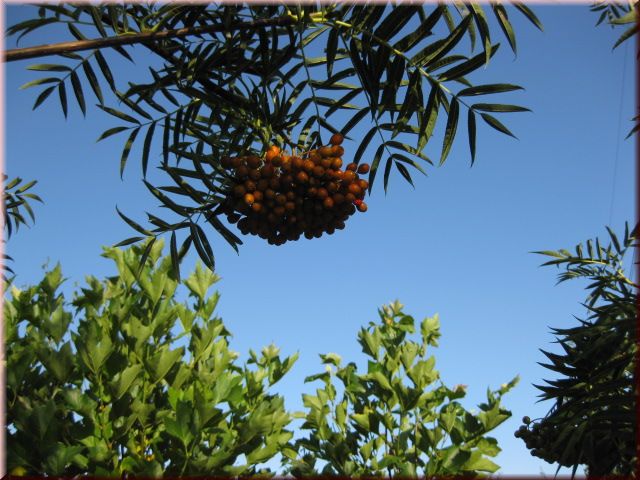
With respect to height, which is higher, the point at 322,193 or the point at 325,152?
the point at 325,152

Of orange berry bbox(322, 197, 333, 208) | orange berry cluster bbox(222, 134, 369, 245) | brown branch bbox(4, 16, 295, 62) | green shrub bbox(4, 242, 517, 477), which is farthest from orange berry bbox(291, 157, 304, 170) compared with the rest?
green shrub bbox(4, 242, 517, 477)

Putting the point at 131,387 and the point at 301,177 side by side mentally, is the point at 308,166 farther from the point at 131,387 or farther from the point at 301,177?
the point at 131,387

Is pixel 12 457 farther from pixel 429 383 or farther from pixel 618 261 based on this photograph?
pixel 618 261

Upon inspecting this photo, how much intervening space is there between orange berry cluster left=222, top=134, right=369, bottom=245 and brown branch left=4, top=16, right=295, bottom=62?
1.19 feet

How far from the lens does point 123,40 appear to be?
1717 mm

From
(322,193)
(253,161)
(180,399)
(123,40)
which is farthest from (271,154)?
(180,399)

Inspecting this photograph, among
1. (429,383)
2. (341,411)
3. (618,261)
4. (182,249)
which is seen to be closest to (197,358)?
(341,411)

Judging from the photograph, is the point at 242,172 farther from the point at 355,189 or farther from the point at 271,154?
the point at 355,189

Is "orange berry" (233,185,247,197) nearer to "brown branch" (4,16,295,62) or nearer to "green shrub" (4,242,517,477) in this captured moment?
"brown branch" (4,16,295,62)

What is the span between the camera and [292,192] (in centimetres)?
→ 175

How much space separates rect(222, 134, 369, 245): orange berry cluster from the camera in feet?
5.57

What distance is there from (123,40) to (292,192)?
623 millimetres

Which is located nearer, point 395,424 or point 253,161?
point 253,161

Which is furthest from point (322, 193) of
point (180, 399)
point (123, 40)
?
point (180, 399)
